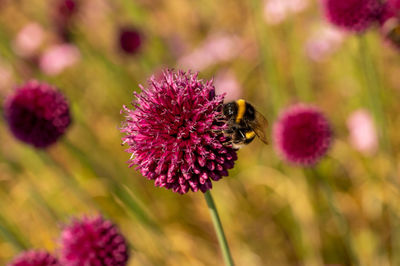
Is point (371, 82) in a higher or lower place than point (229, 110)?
higher

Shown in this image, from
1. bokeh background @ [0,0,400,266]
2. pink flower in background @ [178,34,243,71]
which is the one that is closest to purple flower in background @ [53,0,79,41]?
bokeh background @ [0,0,400,266]

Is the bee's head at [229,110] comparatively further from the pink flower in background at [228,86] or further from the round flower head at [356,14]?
the pink flower in background at [228,86]

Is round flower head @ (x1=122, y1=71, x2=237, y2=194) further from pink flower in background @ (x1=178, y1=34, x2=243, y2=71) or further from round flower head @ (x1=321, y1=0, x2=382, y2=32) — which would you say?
pink flower in background @ (x1=178, y1=34, x2=243, y2=71)

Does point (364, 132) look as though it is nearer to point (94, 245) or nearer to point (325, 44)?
point (325, 44)

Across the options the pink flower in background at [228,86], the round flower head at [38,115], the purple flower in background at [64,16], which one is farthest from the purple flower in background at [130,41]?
the round flower head at [38,115]

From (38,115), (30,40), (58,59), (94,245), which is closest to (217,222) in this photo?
(94,245)

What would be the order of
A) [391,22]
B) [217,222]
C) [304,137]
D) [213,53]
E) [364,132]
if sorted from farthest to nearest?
[213,53], [364,132], [304,137], [391,22], [217,222]
